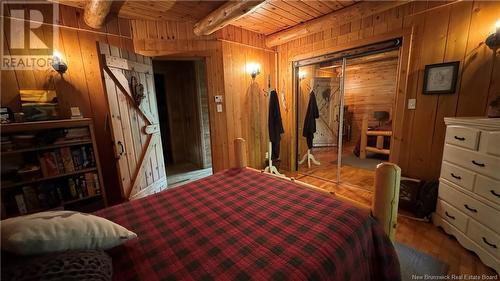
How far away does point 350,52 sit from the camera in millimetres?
2676

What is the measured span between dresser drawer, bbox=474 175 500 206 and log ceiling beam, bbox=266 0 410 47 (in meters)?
1.74

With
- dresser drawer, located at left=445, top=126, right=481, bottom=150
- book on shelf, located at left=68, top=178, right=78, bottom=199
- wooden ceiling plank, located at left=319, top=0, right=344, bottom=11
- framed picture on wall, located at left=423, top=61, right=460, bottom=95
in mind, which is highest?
wooden ceiling plank, located at left=319, top=0, right=344, bottom=11

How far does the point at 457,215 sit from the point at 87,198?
3.70 metres

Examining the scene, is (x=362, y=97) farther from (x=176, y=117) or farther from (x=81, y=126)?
(x=81, y=126)

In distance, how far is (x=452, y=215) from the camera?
1800mm

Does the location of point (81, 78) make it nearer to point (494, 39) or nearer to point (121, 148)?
point (121, 148)

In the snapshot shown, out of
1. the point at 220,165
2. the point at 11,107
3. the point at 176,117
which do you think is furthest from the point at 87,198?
the point at 176,117

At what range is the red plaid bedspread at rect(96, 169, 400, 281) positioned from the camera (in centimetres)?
80

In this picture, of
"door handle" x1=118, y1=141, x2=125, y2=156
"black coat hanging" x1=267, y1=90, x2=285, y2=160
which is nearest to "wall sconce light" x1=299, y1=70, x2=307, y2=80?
"black coat hanging" x1=267, y1=90, x2=285, y2=160

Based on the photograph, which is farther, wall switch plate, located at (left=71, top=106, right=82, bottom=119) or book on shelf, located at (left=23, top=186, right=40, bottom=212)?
wall switch plate, located at (left=71, top=106, right=82, bottom=119)

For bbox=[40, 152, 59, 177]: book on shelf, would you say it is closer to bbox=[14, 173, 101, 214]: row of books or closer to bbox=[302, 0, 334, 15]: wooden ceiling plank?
→ bbox=[14, 173, 101, 214]: row of books

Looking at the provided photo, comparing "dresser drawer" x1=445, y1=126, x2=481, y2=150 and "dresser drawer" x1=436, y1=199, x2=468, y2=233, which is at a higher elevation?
"dresser drawer" x1=445, y1=126, x2=481, y2=150

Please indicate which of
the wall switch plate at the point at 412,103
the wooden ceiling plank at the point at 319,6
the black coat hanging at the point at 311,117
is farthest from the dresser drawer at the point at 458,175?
the wooden ceiling plank at the point at 319,6

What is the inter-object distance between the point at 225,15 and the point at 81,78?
1.81m
